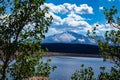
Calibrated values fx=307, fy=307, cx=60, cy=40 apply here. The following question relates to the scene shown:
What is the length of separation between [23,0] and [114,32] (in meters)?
12.0

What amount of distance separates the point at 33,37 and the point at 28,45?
1.34 metres

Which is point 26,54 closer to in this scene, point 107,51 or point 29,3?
point 29,3

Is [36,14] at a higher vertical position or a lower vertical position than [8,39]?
higher

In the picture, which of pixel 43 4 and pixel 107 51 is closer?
pixel 107 51

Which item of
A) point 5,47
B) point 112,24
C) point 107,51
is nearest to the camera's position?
point 112,24

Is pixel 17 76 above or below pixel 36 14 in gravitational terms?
below

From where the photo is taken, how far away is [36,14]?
3375 centimetres

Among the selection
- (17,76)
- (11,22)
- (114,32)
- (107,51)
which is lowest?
(17,76)

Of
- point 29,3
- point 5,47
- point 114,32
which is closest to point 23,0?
point 29,3

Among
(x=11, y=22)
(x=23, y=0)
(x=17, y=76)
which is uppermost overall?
(x=23, y=0)

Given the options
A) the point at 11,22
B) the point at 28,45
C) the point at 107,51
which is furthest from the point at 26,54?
the point at 107,51

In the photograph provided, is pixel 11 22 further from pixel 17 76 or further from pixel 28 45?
pixel 17 76

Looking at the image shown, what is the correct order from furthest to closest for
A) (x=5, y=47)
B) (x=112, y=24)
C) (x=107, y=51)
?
(x=5, y=47) → (x=107, y=51) → (x=112, y=24)

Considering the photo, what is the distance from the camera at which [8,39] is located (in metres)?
33.0
